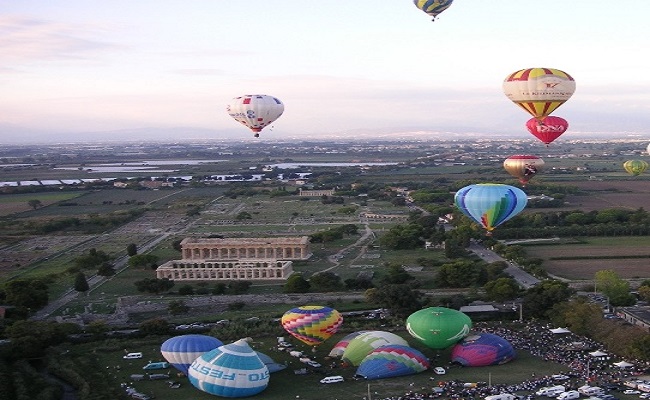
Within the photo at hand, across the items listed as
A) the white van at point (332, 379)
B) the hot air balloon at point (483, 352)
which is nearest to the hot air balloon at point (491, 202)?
the hot air balloon at point (483, 352)

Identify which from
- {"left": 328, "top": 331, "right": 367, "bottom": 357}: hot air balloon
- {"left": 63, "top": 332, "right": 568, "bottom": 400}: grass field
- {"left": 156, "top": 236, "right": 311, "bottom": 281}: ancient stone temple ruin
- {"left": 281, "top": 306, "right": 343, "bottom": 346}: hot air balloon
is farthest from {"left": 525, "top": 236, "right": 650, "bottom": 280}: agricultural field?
{"left": 281, "top": 306, "right": 343, "bottom": 346}: hot air balloon

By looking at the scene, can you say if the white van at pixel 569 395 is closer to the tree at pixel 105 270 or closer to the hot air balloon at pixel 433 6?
the hot air balloon at pixel 433 6

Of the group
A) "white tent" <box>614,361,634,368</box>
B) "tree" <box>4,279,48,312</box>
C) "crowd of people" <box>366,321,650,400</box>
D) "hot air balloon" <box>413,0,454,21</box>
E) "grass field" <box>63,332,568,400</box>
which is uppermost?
"hot air balloon" <box>413,0,454,21</box>

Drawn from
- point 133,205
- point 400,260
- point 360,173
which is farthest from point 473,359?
point 360,173

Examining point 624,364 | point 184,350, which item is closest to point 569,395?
point 624,364

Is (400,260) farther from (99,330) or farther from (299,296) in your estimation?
(99,330)

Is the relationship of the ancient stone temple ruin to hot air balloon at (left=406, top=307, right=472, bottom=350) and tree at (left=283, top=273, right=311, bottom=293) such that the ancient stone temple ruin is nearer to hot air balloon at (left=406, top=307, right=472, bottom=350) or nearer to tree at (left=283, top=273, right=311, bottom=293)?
tree at (left=283, top=273, right=311, bottom=293)
